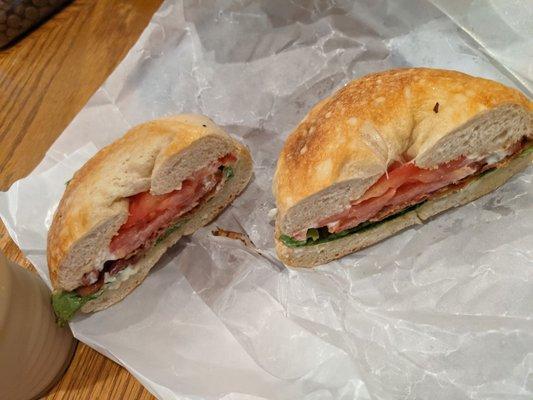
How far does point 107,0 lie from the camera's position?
318 cm

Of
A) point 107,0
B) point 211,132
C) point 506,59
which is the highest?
point 107,0

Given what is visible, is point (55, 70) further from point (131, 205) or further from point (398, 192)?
point (398, 192)

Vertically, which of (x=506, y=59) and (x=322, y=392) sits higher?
(x=506, y=59)

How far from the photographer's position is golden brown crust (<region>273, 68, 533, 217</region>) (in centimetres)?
193

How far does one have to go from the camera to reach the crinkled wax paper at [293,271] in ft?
6.11

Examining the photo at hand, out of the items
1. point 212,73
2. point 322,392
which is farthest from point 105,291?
point 212,73

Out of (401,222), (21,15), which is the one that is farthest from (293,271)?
(21,15)

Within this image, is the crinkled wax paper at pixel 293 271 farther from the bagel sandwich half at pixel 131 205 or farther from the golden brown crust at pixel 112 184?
→ the golden brown crust at pixel 112 184

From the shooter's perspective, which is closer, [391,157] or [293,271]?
[391,157]

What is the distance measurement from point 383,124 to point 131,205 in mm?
956

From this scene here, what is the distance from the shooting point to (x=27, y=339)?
194cm

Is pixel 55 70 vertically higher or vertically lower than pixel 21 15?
lower

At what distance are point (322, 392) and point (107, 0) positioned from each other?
239 cm

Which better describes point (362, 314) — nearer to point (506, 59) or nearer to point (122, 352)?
point (122, 352)
